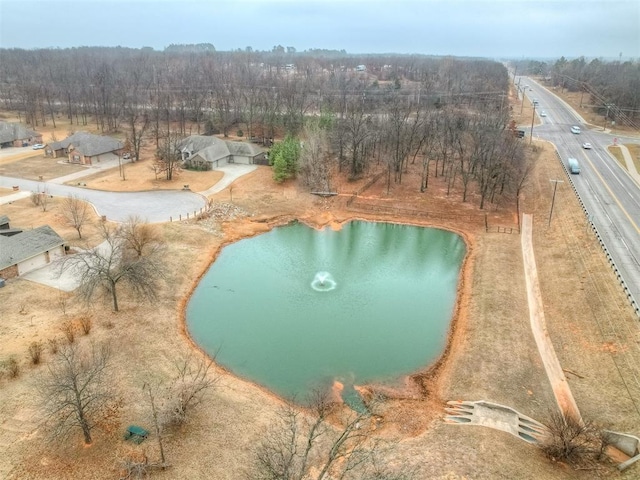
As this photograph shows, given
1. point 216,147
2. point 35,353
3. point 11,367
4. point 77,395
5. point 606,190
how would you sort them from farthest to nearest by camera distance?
point 216,147, point 606,190, point 35,353, point 11,367, point 77,395

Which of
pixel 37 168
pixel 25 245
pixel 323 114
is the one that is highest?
pixel 323 114

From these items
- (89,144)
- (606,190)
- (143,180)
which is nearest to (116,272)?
(143,180)

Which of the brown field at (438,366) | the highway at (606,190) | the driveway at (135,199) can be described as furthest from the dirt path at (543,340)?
the driveway at (135,199)

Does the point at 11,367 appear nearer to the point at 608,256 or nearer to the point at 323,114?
the point at 608,256

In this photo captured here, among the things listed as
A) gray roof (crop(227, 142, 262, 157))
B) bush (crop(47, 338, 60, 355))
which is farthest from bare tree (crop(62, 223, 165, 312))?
gray roof (crop(227, 142, 262, 157))

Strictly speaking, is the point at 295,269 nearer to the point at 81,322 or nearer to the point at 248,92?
→ the point at 81,322
